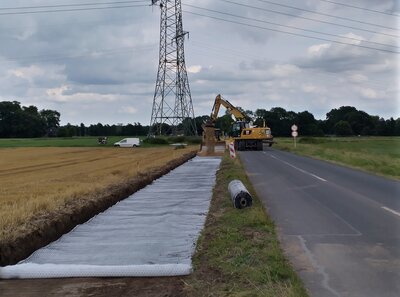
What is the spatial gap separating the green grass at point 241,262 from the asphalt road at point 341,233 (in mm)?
342

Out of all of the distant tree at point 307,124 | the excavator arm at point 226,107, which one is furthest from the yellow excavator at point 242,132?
the distant tree at point 307,124

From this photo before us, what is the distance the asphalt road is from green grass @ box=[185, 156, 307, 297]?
0.34 m

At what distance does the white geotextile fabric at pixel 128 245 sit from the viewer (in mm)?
7387

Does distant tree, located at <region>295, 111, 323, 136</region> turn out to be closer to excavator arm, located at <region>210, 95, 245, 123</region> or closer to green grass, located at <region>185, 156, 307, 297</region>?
excavator arm, located at <region>210, 95, 245, 123</region>

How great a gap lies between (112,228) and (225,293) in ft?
16.9

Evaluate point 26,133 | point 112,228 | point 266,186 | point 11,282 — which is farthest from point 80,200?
point 26,133

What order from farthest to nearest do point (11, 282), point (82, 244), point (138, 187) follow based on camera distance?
1. point (138, 187)
2. point (82, 244)
3. point (11, 282)

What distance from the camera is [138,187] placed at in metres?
18.9

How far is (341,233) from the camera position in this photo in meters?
10.1

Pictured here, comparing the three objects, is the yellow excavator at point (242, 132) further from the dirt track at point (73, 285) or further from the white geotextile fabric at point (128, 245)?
the dirt track at point (73, 285)

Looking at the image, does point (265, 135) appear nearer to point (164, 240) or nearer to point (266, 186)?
point (266, 186)

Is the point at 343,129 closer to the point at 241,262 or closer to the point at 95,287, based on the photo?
the point at 241,262

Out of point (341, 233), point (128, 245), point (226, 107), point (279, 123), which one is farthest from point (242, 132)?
point (279, 123)

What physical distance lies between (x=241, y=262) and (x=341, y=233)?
3.40m
